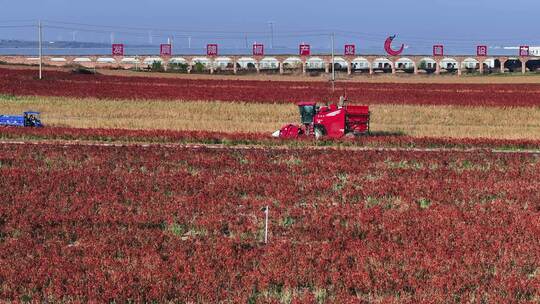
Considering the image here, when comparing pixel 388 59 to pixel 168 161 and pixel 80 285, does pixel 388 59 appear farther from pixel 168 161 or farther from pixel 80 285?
pixel 80 285

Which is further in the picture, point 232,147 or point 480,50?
point 480,50

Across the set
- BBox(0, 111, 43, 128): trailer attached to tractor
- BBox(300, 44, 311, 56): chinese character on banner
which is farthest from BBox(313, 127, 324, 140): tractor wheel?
BBox(300, 44, 311, 56): chinese character on banner

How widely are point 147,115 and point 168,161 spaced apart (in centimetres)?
2083

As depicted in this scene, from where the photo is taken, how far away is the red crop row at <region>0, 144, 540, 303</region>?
1135 cm

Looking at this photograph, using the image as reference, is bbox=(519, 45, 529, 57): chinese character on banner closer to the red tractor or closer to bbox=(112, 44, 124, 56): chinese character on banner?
bbox=(112, 44, 124, 56): chinese character on banner

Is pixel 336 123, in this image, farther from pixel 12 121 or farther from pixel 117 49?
pixel 117 49

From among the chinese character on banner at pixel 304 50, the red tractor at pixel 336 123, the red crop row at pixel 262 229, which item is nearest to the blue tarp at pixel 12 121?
the red tractor at pixel 336 123

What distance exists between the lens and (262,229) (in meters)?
15.1

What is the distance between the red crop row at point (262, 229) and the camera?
1135cm

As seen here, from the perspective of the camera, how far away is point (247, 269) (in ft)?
40.7

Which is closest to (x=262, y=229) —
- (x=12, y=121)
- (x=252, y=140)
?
(x=252, y=140)

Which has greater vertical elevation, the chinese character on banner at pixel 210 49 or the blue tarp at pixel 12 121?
the chinese character on banner at pixel 210 49

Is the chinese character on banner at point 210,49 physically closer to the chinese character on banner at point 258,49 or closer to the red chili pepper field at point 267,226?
the chinese character on banner at point 258,49

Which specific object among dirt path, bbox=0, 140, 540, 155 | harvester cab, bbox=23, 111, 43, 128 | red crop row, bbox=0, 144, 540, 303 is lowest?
red crop row, bbox=0, 144, 540, 303
